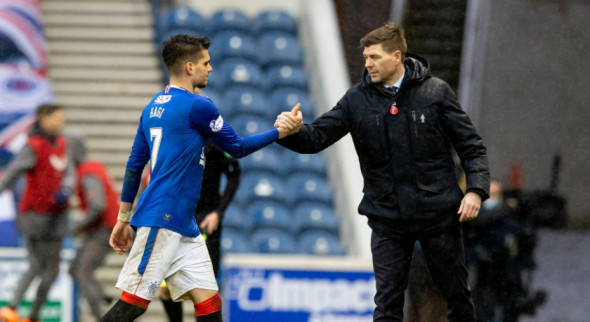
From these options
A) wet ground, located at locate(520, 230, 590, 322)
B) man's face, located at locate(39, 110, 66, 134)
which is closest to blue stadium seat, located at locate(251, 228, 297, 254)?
wet ground, located at locate(520, 230, 590, 322)

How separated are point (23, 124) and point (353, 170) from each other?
3.65m

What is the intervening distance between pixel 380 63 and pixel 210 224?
1580 millimetres

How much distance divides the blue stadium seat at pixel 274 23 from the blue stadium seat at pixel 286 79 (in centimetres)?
84

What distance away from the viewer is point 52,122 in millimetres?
8461

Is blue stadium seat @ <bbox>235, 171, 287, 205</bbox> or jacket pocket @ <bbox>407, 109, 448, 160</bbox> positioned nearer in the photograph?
jacket pocket @ <bbox>407, 109, 448, 160</bbox>

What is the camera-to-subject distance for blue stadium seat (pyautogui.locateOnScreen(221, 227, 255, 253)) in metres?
10.6

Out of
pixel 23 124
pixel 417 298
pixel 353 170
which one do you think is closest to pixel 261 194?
pixel 353 170

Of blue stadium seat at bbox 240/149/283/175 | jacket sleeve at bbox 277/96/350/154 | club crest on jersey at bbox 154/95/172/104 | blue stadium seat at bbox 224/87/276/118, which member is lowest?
blue stadium seat at bbox 240/149/283/175

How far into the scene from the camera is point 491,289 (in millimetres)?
8875

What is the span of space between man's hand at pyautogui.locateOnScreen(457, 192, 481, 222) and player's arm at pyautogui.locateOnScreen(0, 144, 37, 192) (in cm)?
439

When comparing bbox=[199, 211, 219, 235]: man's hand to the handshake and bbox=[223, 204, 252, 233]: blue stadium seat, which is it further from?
bbox=[223, 204, 252, 233]: blue stadium seat

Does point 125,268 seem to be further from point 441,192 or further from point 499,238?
point 499,238

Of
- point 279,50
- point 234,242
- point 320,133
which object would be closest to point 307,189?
point 234,242

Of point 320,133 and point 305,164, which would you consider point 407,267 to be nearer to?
point 320,133
